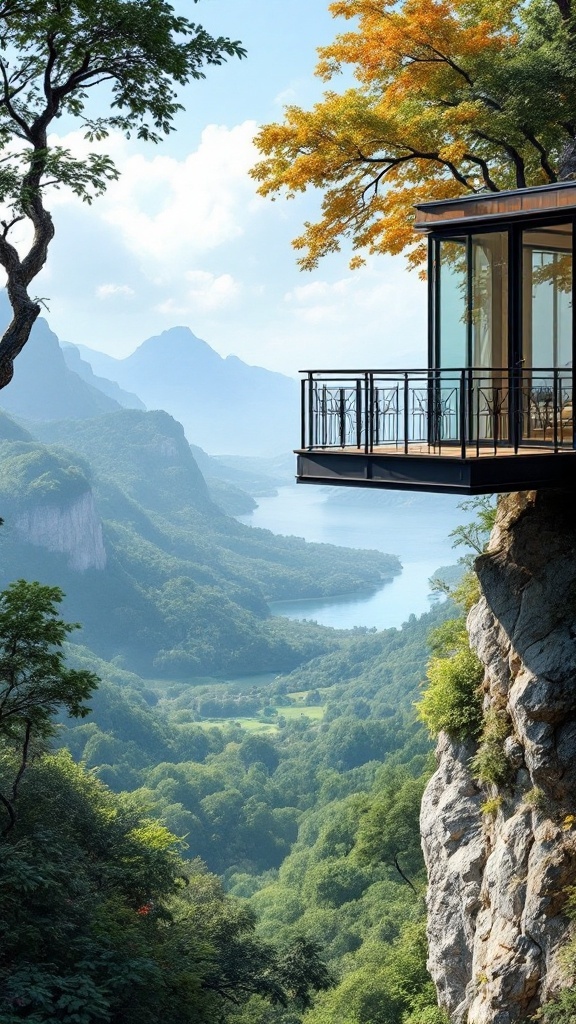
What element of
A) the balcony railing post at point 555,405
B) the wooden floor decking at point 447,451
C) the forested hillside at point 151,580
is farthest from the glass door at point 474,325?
the forested hillside at point 151,580

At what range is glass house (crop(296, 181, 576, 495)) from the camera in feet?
31.7

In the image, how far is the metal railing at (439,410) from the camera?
1031cm

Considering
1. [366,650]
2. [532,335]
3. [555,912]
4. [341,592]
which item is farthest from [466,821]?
[341,592]

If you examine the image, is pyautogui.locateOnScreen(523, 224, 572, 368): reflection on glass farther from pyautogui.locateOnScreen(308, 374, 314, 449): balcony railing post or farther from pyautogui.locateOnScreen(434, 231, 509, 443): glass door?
pyautogui.locateOnScreen(308, 374, 314, 449): balcony railing post

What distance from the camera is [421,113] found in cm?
1582

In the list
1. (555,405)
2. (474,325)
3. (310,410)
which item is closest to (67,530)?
(310,410)

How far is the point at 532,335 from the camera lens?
10570mm

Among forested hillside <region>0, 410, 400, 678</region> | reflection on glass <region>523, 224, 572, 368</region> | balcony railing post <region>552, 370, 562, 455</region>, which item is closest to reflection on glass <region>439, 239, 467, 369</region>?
reflection on glass <region>523, 224, 572, 368</region>

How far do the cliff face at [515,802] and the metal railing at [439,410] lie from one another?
29.9 inches

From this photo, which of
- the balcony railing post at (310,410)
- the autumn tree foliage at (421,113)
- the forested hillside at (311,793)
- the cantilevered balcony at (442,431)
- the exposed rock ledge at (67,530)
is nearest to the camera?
Result: the cantilevered balcony at (442,431)

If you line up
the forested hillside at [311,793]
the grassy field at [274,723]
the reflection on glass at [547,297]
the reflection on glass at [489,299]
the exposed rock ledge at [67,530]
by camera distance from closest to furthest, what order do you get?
1. the reflection on glass at [547,297]
2. the reflection on glass at [489,299]
3. the forested hillside at [311,793]
4. the grassy field at [274,723]
5. the exposed rock ledge at [67,530]

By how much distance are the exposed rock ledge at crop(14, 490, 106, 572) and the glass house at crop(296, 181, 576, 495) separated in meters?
119

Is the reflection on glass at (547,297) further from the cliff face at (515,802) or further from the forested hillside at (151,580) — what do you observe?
the forested hillside at (151,580)

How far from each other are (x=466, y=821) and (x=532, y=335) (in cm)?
514
